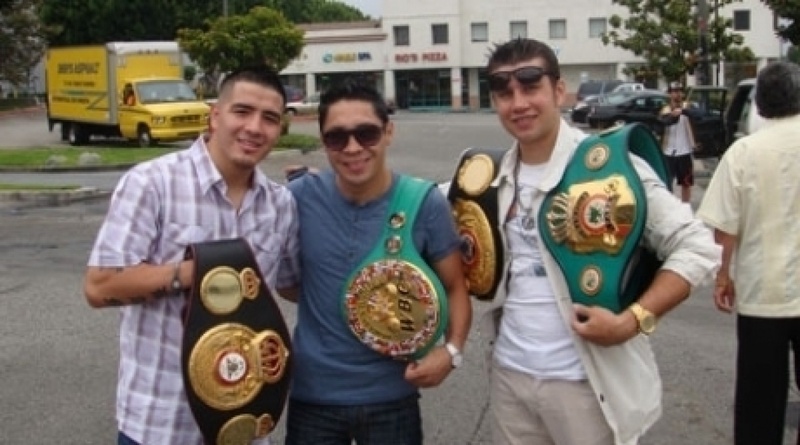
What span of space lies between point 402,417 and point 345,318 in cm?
35

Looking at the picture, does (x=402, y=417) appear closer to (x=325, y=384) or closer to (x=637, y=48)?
(x=325, y=384)

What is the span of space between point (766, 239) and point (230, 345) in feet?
8.23

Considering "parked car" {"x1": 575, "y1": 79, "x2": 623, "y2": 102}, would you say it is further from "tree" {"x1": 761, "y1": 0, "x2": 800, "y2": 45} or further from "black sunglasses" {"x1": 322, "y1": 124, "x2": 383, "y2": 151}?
"black sunglasses" {"x1": 322, "y1": 124, "x2": 383, "y2": 151}

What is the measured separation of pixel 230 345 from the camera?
2539 millimetres

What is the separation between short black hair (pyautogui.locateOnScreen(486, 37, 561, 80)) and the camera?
9.50 ft

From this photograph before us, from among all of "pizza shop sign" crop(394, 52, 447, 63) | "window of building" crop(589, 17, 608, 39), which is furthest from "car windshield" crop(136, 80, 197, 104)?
"window of building" crop(589, 17, 608, 39)

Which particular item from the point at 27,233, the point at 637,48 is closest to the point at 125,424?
the point at 27,233

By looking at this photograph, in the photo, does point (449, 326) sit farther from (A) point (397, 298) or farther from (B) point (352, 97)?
(B) point (352, 97)

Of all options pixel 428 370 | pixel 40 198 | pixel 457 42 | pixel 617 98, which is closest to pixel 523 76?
pixel 428 370

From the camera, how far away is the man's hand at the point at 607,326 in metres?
2.69

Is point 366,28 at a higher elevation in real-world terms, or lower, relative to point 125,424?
higher

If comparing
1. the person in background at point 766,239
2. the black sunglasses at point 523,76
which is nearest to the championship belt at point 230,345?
the black sunglasses at point 523,76

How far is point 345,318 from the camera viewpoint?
2834mm

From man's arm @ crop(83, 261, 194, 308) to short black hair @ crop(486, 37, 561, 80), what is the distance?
3.60ft
